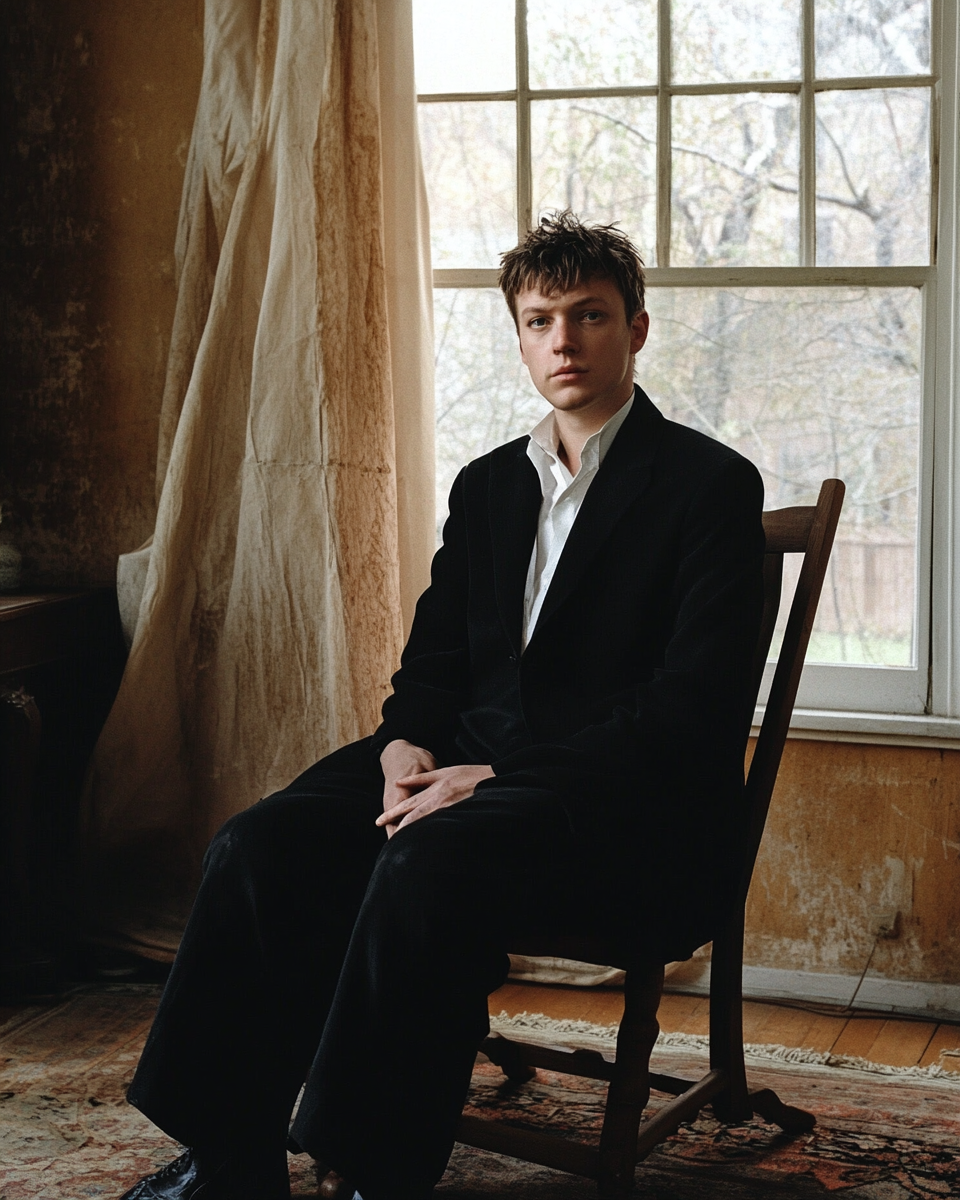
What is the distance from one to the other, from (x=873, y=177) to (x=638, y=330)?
93cm

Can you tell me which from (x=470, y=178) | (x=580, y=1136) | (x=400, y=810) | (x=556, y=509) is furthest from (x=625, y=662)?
(x=470, y=178)

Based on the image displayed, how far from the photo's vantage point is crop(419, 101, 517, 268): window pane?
2.73m

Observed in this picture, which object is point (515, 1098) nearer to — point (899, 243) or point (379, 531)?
point (379, 531)

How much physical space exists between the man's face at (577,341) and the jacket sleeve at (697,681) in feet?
0.79

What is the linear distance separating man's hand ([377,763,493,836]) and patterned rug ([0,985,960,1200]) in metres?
0.60

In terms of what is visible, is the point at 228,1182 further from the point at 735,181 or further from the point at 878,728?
the point at 735,181

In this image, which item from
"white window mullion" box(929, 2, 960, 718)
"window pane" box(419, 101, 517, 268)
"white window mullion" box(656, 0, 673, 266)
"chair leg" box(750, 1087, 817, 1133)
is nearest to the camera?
"chair leg" box(750, 1087, 817, 1133)

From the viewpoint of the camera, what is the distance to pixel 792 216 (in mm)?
2594

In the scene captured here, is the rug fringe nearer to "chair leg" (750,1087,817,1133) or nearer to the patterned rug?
the patterned rug

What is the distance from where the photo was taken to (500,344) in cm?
276

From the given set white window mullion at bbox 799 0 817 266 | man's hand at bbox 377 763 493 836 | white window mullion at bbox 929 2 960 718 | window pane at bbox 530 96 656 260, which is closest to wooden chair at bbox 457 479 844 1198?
man's hand at bbox 377 763 493 836

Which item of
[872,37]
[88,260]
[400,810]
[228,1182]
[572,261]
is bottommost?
[228,1182]

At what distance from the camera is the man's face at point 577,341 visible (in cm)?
185

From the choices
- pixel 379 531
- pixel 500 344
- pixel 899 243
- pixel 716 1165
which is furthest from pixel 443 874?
pixel 899 243
